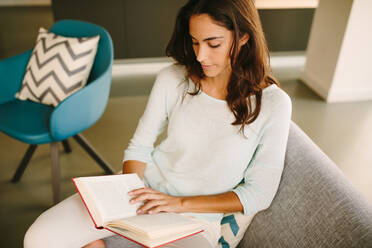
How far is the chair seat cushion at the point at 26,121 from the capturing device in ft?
5.06

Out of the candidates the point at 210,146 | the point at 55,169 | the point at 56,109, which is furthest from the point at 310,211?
the point at 55,169

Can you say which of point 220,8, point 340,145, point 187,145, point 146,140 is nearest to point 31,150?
point 146,140

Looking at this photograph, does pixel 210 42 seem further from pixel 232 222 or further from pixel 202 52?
pixel 232 222

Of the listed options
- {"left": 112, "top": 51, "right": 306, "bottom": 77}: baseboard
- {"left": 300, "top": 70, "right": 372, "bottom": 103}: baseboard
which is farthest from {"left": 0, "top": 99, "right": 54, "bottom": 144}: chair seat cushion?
{"left": 300, "top": 70, "right": 372, "bottom": 103}: baseboard

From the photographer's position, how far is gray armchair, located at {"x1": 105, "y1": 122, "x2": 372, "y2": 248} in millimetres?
880

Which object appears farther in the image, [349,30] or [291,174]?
[349,30]

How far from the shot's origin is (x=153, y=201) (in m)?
1.01

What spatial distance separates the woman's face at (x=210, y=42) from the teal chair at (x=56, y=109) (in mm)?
739

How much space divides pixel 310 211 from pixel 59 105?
1.11 m

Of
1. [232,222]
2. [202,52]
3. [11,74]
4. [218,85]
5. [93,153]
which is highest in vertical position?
[202,52]

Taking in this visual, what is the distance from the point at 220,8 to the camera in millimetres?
952

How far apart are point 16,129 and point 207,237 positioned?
104 cm

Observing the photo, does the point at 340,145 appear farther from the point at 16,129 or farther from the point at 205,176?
the point at 16,129

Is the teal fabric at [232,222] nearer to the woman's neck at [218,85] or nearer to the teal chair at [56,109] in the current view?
the woman's neck at [218,85]
